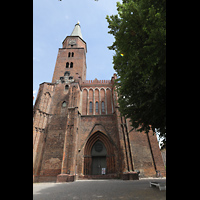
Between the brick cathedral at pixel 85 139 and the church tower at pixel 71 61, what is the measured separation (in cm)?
159

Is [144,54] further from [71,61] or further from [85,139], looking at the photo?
[71,61]

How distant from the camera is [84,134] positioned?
59.9 feet

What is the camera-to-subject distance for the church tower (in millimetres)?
24047

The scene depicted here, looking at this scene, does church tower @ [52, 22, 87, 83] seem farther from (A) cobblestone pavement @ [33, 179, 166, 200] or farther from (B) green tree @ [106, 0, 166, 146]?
(A) cobblestone pavement @ [33, 179, 166, 200]

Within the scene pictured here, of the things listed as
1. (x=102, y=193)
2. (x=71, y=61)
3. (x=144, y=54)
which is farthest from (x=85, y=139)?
(x=71, y=61)

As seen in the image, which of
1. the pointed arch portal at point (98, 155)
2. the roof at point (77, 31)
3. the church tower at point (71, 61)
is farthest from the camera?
the roof at point (77, 31)

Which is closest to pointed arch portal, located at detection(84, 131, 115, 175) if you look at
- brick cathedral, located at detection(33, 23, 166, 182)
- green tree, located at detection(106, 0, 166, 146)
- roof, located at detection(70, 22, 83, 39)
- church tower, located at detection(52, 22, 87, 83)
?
brick cathedral, located at detection(33, 23, 166, 182)

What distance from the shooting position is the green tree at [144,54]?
474 centimetres

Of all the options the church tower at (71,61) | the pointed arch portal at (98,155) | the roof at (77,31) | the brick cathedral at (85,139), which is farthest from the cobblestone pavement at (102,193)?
the roof at (77,31)

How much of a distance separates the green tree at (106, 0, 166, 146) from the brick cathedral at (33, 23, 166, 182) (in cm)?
706

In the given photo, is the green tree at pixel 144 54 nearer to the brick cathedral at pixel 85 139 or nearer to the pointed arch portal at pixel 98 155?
the brick cathedral at pixel 85 139

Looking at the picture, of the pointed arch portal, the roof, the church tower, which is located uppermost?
the roof
